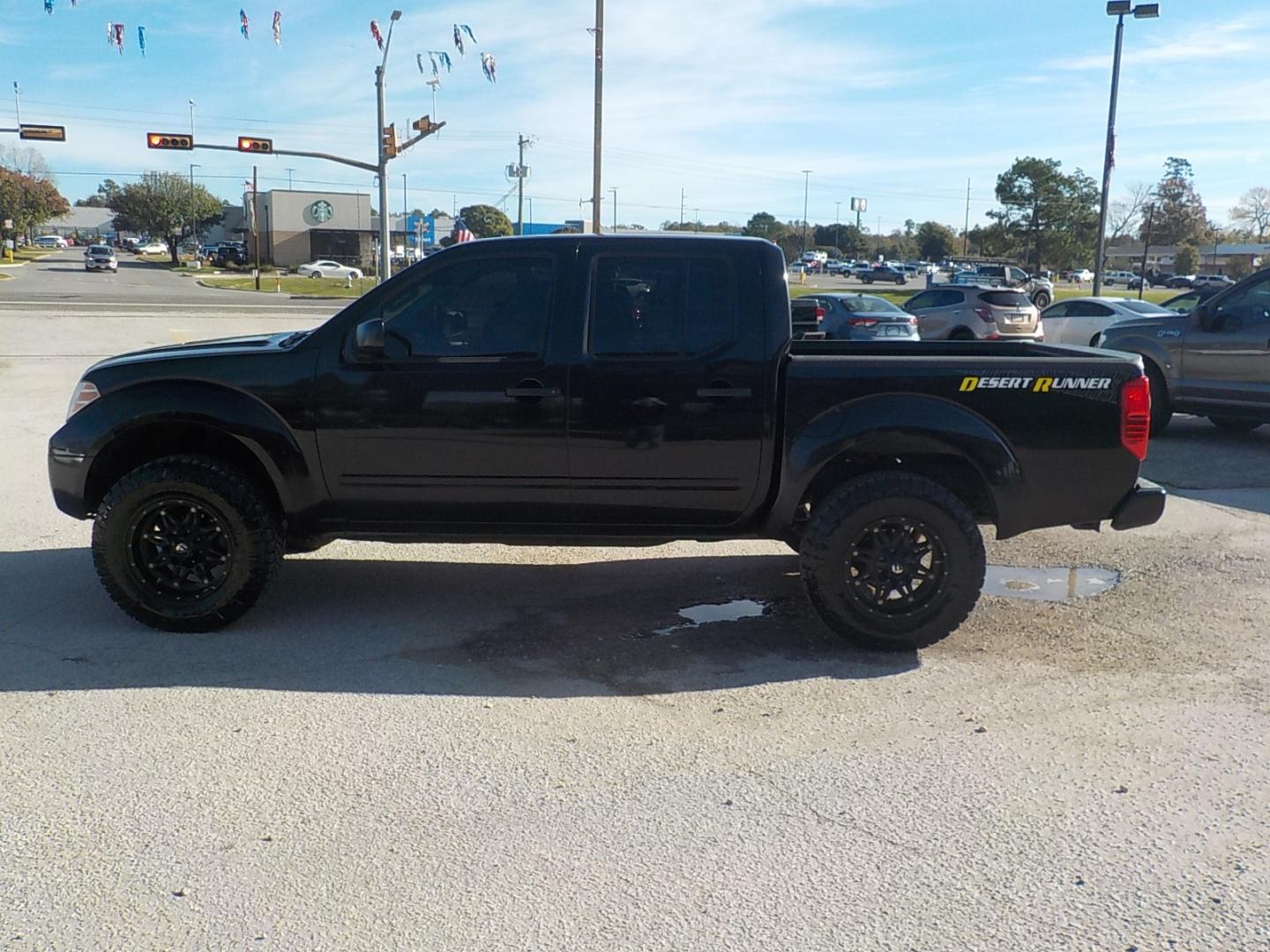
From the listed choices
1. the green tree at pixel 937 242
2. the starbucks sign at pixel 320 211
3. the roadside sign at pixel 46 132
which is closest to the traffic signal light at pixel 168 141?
the roadside sign at pixel 46 132

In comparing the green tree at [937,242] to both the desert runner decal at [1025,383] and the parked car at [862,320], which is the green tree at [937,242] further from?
the desert runner decal at [1025,383]

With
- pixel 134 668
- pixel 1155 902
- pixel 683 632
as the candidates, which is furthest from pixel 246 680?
pixel 1155 902

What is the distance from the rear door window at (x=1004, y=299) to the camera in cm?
2302

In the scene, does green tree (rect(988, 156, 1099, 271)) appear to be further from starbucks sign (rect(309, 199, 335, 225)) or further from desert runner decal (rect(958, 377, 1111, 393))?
desert runner decal (rect(958, 377, 1111, 393))

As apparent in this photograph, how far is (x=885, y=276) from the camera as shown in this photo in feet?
261

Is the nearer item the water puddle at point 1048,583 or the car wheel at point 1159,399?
the water puddle at point 1048,583

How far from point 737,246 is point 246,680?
312 centimetres

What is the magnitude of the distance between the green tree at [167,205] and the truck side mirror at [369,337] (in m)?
97.8

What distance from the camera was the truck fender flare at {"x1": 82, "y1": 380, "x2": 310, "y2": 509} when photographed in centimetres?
551

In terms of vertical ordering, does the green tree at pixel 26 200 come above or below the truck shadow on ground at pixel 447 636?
above

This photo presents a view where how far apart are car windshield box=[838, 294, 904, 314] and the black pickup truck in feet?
52.4

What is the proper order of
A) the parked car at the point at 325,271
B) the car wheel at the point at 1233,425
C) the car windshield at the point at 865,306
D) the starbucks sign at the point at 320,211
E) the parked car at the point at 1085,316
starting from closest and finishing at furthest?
1. the car wheel at the point at 1233,425
2. the parked car at the point at 1085,316
3. the car windshield at the point at 865,306
4. the parked car at the point at 325,271
5. the starbucks sign at the point at 320,211

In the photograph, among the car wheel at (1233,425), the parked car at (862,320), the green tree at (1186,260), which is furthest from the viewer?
the green tree at (1186,260)

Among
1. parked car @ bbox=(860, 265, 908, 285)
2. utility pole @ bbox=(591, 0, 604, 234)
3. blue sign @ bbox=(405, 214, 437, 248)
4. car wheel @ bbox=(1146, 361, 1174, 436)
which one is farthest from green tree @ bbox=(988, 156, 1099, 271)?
car wheel @ bbox=(1146, 361, 1174, 436)
